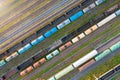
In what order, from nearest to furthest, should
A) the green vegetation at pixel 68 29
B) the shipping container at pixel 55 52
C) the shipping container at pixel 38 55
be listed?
1. the shipping container at pixel 55 52
2. the shipping container at pixel 38 55
3. the green vegetation at pixel 68 29

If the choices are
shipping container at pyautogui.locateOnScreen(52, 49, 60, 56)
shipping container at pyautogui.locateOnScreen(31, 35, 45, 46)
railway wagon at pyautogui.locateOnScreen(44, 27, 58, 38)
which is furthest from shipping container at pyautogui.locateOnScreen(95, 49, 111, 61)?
shipping container at pyautogui.locateOnScreen(31, 35, 45, 46)

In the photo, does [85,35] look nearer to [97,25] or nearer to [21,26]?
[97,25]

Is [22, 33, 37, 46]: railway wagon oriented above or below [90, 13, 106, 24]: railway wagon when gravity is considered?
above

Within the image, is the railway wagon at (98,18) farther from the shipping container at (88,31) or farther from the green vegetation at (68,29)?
the shipping container at (88,31)

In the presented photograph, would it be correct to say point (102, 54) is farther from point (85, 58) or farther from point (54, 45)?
point (54, 45)

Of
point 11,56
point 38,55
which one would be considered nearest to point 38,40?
point 38,55

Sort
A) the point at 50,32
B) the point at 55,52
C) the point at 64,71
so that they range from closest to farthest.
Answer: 1. the point at 64,71
2. the point at 55,52
3. the point at 50,32

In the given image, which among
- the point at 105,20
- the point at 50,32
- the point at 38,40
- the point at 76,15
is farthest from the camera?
the point at 38,40

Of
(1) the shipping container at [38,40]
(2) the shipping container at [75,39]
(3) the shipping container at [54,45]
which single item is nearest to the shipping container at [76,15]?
(2) the shipping container at [75,39]

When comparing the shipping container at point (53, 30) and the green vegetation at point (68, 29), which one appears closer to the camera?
the shipping container at point (53, 30)

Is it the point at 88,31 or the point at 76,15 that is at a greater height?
the point at 76,15

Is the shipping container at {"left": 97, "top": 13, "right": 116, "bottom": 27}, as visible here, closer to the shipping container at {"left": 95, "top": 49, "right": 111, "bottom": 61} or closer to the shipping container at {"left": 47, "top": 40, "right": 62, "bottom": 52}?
the shipping container at {"left": 95, "top": 49, "right": 111, "bottom": 61}

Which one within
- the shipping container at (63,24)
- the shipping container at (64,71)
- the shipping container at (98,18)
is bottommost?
the shipping container at (64,71)

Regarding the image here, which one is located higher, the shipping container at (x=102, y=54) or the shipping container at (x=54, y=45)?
the shipping container at (x=54, y=45)
